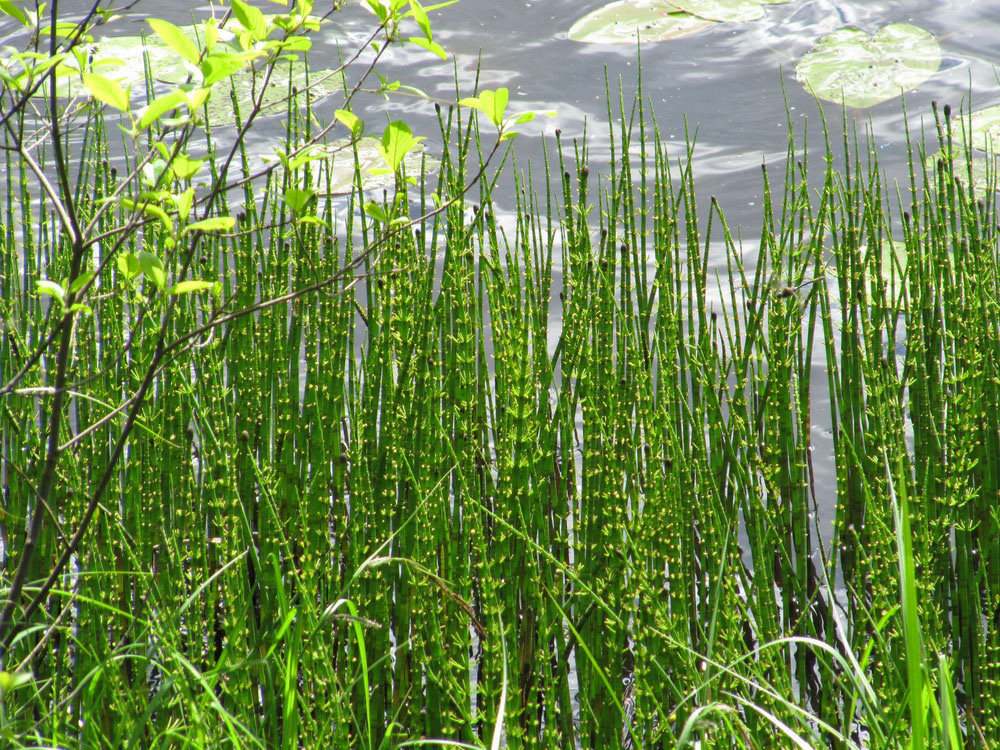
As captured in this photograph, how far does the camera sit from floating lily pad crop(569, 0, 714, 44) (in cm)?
500

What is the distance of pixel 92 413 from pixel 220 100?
3.43 meters

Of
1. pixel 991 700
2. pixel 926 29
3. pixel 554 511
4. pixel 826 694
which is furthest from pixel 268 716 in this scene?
pixel 926 29

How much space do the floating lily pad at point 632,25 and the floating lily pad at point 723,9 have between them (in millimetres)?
42

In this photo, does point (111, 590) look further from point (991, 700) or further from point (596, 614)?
point (991, 700)

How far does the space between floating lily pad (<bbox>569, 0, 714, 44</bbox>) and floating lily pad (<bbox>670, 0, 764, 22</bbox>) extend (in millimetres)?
42

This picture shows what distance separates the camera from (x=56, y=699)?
4.72ft

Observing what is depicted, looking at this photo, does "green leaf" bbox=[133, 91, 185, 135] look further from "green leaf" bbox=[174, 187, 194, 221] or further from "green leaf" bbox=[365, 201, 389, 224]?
"green leaf" bbox=[365, 201, 389, 224]

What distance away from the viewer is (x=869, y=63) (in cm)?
465

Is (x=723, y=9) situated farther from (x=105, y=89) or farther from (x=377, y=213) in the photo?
(x=105, y=89)

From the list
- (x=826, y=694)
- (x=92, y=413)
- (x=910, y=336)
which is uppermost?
(x=910, y=336)

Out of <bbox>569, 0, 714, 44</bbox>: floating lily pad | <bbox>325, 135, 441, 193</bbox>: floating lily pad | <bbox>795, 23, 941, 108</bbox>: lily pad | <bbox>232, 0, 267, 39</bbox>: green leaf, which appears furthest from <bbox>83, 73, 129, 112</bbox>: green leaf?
<bbox>569, 0, 714, 44</bbox>: floating lily pad

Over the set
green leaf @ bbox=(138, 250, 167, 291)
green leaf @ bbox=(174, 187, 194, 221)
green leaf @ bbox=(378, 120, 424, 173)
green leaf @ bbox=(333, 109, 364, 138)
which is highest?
green leaf @ bbox=(333, 109, 364, 138)

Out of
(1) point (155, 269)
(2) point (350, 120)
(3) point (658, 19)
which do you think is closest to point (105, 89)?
(1) point (155, 269)

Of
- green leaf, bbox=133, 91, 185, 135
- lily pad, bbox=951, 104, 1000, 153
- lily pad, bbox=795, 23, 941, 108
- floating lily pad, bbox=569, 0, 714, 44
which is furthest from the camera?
floating lily pad, bbox=569, 0, 714, 44
